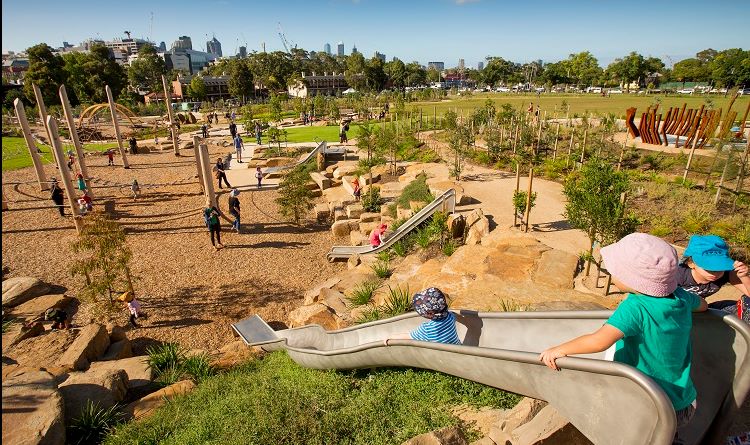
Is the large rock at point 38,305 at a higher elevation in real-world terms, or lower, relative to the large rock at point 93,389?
lower

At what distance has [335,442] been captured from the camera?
438cm

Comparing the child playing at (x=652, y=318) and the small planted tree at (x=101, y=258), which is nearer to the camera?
the child playing at (x=652, y=318)

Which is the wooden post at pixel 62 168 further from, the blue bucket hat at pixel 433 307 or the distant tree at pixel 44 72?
the distant tree at pixel 44 72

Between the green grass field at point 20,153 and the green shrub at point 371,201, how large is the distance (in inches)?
829

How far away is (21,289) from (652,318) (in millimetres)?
12528

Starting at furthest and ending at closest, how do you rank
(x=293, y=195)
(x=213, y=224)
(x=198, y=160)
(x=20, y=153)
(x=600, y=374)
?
(x=20, y=153)
(x=198, y=160)
(x=293, y=195)
(x=213, y=224)
(x=600, y=374)

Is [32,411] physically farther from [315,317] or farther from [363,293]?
[363,293]

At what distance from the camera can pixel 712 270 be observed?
3.69m

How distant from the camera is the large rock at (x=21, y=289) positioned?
31.7 ft

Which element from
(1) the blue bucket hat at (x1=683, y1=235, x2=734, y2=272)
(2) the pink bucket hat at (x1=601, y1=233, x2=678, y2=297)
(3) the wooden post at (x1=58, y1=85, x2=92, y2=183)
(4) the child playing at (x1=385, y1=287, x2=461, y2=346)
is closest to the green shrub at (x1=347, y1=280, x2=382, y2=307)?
(4) the child playing at (x1=385, y1=287, x2=461, y2=346)

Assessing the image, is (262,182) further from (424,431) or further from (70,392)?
(424,431)

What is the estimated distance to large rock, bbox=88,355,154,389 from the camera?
6.64m

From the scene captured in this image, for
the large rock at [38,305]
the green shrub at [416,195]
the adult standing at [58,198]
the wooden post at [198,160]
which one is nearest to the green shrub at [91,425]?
the large rock at [38,305]

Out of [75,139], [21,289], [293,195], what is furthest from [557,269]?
[75,139]
